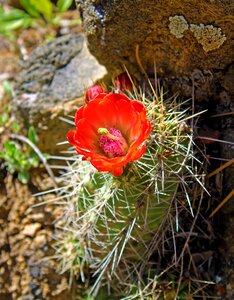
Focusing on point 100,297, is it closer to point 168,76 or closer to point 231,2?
point 168,76

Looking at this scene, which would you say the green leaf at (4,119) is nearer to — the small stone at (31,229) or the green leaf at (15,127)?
the green leaf at (15,127)

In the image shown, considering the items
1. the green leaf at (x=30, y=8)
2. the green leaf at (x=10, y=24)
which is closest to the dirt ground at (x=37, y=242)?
the green leaf at (x=10, y=24)

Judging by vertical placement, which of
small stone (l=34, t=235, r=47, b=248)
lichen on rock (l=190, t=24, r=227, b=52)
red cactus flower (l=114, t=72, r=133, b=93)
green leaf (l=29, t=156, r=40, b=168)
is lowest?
small stone (l=34, t=235, r=47, b=248)

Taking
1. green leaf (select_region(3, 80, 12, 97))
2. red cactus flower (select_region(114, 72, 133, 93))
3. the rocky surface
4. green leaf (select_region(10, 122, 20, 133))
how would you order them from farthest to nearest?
green leaf (select_region(3, 80, 12, 97)), green leaf (select_region(10, 122, 20, 133)), the rocky surface, red cactus flower (select_region(114, 72, 133, 93))

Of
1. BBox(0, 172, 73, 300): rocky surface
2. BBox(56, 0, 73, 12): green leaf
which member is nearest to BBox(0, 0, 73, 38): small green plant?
BBox(56, 0, 73, 12): green leaf

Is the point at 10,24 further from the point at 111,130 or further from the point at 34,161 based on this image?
the point at 111,130

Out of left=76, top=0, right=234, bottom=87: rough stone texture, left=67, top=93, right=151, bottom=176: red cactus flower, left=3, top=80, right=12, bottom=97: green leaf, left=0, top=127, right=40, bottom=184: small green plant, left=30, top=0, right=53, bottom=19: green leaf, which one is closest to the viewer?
left=67, top=93, right=151, bottom=176: red cactus flower

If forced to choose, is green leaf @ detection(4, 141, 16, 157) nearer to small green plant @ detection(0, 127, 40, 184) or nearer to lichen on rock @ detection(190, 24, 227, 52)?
small green plant @ detection(0, 127, 40, 184)
